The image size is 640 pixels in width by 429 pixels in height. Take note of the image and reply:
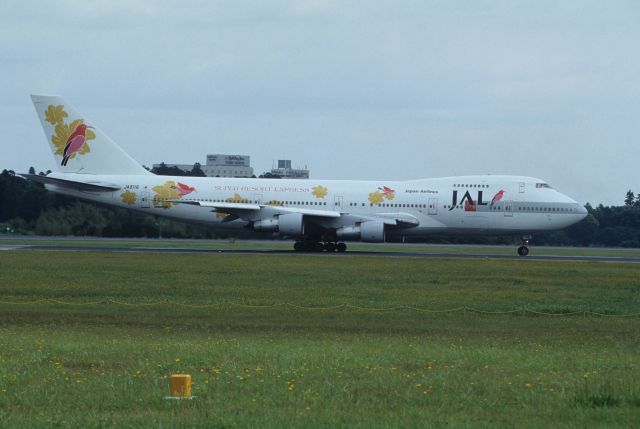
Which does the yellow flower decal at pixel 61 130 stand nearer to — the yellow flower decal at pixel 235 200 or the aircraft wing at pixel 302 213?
the aircraft wing at pixel 302 213

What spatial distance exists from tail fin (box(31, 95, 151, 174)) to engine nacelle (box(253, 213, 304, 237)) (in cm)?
964

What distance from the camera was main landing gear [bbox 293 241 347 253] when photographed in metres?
58.2

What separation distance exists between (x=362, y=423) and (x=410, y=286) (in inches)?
948

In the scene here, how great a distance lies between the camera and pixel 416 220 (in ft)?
190

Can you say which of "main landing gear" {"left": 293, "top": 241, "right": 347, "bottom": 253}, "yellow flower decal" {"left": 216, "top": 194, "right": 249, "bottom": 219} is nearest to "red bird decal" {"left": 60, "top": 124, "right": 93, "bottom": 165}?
"yellow flower decal" {"left": 216, "top": 194, "right": 249, "bottom": 219}

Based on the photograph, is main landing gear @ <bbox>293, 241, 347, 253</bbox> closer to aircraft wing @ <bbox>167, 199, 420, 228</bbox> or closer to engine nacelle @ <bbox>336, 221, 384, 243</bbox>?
aircraft wing @ <bbox>167, 199, 420, 228</bbox>

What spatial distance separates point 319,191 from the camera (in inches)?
2317

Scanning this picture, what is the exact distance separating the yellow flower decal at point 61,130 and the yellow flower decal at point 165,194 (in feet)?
15.8

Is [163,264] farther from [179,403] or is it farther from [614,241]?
[614,241]

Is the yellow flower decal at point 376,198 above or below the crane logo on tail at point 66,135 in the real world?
below

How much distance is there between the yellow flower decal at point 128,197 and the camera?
58000 mm

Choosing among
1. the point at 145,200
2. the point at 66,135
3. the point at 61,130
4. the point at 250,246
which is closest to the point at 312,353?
the point at 145,200

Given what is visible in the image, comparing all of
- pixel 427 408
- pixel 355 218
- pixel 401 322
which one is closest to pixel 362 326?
pixel 401 322

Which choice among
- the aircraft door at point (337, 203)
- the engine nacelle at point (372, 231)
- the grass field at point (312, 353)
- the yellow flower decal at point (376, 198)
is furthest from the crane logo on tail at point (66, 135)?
the grass field at point (312, 353)
